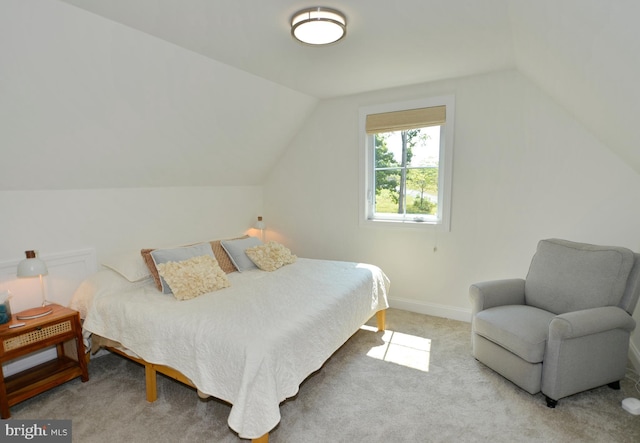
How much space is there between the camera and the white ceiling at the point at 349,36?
1.79m

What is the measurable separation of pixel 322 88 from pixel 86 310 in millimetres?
2868

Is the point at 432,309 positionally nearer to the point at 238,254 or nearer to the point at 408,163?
the point at 408,163

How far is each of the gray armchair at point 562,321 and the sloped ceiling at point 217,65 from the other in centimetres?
84

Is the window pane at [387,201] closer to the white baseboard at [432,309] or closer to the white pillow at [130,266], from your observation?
the white baseboard at [432,309]

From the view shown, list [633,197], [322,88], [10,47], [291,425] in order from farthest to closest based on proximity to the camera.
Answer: [322,88] → [633,197] → [291,425] → [10,47]

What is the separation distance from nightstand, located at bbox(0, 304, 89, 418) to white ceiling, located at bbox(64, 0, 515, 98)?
193 centimetres

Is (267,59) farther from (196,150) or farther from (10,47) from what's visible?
(10,47)

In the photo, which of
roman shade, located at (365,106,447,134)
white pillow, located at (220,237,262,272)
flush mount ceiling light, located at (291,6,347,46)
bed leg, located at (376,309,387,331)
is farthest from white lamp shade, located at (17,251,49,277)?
roman shade, located at (365,106,447,134)

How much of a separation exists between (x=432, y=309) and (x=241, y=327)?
2.39 meters

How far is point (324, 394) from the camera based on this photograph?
2.19 metres

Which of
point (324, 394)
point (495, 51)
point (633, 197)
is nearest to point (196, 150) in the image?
point (324, 394)

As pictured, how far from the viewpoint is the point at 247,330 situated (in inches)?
70.1

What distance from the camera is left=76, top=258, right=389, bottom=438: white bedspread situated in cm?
161

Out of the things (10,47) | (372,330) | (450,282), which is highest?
(10,47)
